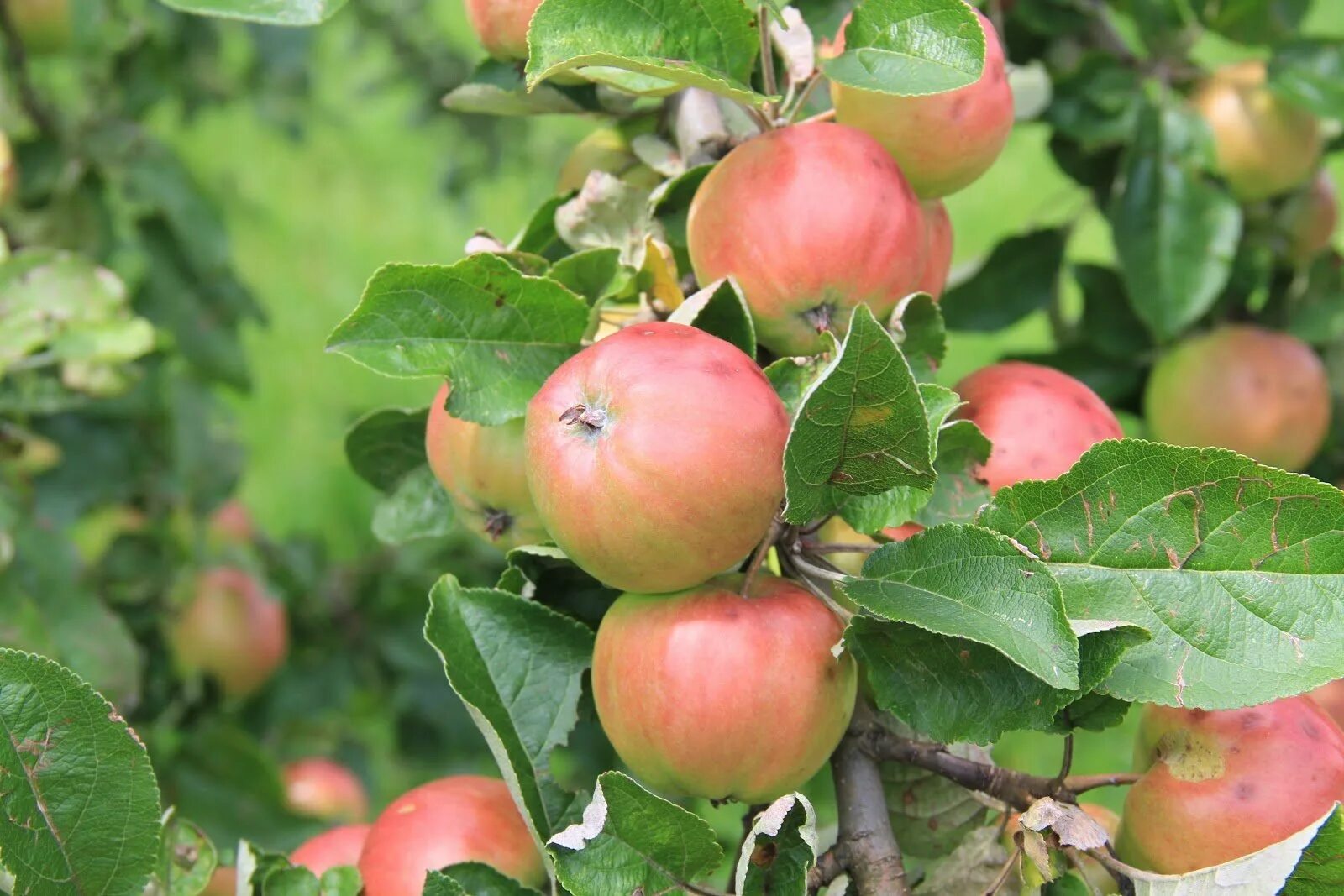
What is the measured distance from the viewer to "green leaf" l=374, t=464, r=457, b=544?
1183mm

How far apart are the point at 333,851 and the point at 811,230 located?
2.13ft

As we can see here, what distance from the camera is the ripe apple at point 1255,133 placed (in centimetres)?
173

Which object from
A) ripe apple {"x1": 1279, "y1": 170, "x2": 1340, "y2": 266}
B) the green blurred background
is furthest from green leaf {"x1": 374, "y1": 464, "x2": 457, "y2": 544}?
the green blurred background

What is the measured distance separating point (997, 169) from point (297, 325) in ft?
7.81

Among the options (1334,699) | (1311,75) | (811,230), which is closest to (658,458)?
(811,230)

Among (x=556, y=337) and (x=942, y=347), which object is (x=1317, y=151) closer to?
(x=942, y=347)

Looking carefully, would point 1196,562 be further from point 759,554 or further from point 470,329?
point 470,329

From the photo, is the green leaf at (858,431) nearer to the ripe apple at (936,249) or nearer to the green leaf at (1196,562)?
the green leaf at (1196,562)

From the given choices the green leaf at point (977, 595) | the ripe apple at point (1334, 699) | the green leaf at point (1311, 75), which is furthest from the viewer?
the green leaf at point (1311, 75)

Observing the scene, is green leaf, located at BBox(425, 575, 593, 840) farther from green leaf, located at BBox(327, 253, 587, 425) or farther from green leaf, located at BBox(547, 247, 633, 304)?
green leaf, located at BBox(547, 247, 633, 304)

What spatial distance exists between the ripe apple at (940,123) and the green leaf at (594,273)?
0.73 feet

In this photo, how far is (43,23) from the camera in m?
2.07

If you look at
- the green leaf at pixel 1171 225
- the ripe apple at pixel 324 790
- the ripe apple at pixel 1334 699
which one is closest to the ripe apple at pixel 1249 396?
the green leaf at pixel 1171 225

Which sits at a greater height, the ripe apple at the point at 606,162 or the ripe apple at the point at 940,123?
the ripe apple at the point at 940,123
